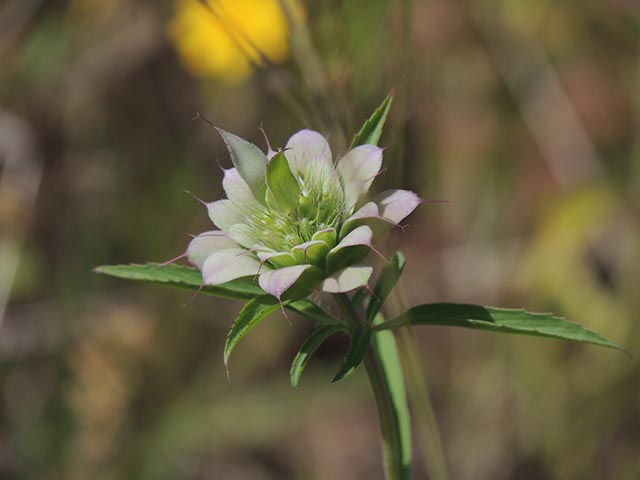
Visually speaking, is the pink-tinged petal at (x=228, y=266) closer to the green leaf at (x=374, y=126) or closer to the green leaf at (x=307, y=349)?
the green leaf at (x=307, y=349)

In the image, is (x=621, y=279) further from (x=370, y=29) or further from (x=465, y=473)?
(x=370, y=29)

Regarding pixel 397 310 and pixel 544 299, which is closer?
pixel 397 310

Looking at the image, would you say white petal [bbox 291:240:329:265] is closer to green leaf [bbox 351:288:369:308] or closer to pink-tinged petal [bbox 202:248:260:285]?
pink-tinged petal [bbox 202:248:260:285]

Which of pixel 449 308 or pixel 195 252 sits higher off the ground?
pixel 195 252

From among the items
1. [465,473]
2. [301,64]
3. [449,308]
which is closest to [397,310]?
[449,308]

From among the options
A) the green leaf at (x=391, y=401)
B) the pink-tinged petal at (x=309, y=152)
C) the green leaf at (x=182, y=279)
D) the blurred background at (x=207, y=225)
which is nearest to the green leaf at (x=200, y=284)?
the green leaf at (x=182, y=279)

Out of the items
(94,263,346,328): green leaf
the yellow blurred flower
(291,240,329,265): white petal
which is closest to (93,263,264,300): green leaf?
(94,263,346,328): green leaf
